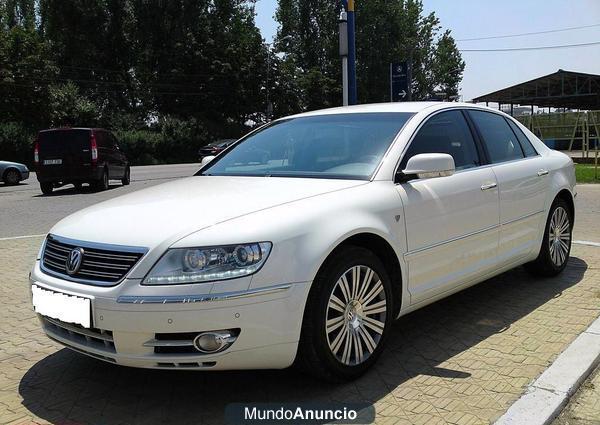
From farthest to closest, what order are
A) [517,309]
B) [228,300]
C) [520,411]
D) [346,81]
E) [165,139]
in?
[165,139] < [346,81] < [517,309] < [520,411] < [228,300]

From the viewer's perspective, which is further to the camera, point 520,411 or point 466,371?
point 466,371

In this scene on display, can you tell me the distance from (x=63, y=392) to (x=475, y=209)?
2.95m

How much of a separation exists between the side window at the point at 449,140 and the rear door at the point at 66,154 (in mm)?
13633

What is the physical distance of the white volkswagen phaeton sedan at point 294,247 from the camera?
→ 9.70 feet

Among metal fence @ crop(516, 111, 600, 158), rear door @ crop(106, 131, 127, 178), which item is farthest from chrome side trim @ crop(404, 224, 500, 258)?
metal fence @ crop(516, 111, 600, 158)

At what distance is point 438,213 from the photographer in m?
4.03

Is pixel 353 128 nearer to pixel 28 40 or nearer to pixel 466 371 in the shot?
pixel 466 371

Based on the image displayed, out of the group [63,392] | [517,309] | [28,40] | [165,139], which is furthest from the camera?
[165,139]

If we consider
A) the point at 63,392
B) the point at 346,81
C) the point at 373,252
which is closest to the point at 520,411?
the point at 373,252

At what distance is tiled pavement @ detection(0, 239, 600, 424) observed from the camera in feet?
10.5

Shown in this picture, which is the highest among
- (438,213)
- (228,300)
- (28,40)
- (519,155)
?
(28,40)

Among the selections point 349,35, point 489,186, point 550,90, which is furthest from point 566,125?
point 489,186

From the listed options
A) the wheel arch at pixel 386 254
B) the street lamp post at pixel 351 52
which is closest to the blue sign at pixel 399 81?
the street lamp post at pixel 351 52

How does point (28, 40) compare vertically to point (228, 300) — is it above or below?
above
